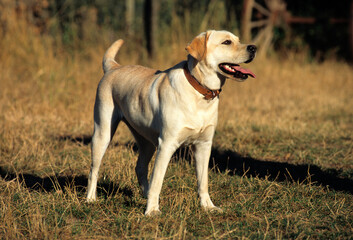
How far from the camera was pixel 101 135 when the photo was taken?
3.85 m

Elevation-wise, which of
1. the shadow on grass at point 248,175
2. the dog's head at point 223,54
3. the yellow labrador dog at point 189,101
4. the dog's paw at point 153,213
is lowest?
the shadow on grass at point 248,175

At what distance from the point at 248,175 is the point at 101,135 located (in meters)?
1.60

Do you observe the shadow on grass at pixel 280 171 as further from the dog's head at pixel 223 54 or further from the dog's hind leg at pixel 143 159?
the dog's head at pixel 223 54

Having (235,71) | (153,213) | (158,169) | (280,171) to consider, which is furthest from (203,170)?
(280,171)

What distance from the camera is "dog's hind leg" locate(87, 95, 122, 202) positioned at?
151 inches

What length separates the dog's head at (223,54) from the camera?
11.0 ft

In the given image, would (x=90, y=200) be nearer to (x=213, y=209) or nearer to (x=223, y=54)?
(x=213, y=209)

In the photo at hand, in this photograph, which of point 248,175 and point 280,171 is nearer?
point 248,175

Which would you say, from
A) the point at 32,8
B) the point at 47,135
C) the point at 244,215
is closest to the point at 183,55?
the point at 32,8

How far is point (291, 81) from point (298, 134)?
3.87 metres

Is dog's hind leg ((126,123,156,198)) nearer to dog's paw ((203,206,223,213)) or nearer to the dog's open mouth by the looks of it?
dog's paw ((203,206,223,213))

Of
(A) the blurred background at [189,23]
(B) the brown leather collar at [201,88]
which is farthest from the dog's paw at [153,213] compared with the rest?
(A) the blurred background at [189,23]

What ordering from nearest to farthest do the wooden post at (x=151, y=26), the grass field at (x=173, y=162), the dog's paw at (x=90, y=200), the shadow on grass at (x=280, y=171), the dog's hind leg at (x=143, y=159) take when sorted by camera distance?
the grass field at (x=173, y=162) → the dog's paw at (x=90, y=200) → the dog's hind leg at (x=143, y=159) → the shadow on grass at (x=280, y=171) → the wooden post at (x=151, y=26)

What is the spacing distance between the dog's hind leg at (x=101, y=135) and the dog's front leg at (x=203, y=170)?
0.81m
